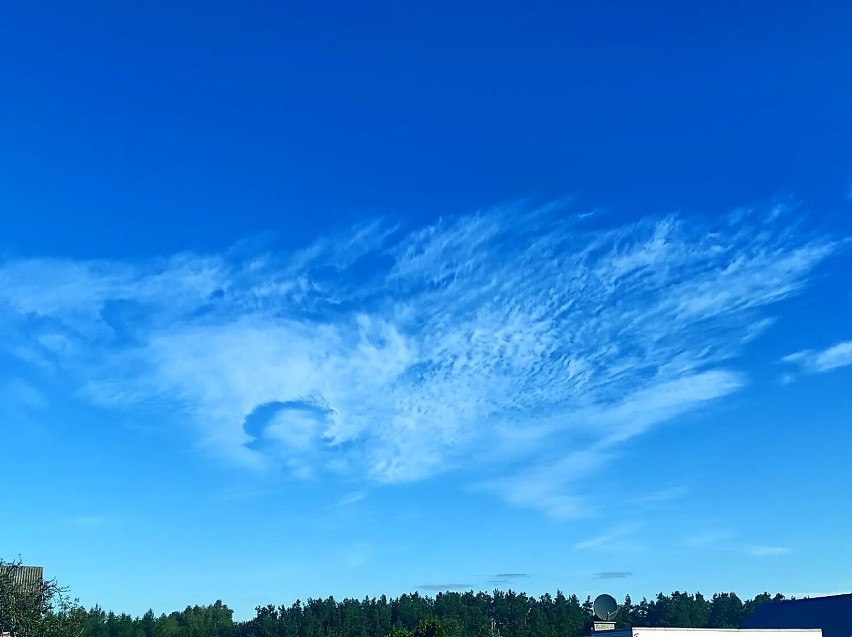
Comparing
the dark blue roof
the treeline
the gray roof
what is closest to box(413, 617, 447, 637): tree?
the gray roof

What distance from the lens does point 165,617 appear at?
19475 cm

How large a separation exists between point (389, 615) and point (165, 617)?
54.2m

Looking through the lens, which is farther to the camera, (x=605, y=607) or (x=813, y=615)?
(x=813, y=615)

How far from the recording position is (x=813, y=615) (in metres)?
75.7

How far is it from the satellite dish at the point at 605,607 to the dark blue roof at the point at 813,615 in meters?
26.0

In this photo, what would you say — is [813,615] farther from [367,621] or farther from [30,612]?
[367,621]

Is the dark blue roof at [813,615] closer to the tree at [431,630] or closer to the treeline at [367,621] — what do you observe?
the tree at [431,630]

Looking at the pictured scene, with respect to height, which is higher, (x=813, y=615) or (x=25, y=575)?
(x=25, y=575)

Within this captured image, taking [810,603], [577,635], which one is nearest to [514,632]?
[577,635]

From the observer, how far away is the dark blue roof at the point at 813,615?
71.9 metres

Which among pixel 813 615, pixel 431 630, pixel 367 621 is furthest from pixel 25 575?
pixel 367 621

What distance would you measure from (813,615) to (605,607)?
2941 centimetres

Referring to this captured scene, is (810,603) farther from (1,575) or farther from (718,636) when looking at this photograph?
(1,575)

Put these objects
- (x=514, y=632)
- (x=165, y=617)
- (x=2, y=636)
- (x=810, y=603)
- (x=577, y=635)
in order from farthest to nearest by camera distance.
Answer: (x=165, y=617)
(x=514, y=632)
(x=577, y=635)
(x=810, y=603)
(x=2, y=636)
